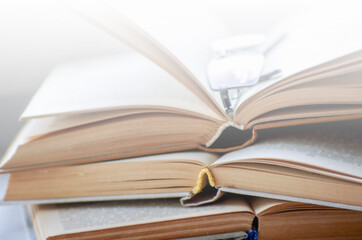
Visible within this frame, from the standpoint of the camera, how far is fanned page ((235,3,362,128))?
50 cm

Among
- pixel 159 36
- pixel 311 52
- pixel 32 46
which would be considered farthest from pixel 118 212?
pixel 32 46

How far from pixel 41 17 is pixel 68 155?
0.45 m

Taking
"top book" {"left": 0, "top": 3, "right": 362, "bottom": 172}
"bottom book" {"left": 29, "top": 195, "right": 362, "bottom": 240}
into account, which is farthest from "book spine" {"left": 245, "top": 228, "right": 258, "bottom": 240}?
"top book" {"left": 0, "top": 3, "right": 362, "bottom": 172}

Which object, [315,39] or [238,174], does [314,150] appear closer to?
[238,174]

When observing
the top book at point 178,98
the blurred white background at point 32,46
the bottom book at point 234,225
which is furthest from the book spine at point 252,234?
the blurred white background at point 32,46

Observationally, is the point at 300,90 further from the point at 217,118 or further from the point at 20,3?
the point at 20,3

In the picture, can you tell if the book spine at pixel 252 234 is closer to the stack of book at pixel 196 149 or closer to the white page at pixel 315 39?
the stack of book at pixel 196 149

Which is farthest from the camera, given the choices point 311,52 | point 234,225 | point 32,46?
point 32,46

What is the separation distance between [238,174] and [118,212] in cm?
16

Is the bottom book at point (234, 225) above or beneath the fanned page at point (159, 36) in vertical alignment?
beneath

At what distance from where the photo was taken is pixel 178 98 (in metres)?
0.60

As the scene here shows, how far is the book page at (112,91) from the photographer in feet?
Result: 1.90

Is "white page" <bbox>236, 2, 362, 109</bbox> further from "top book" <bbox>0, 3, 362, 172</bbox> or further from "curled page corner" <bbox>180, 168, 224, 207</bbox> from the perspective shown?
"curled page corner" <bbox>180, 168, 224, 207</bbox>

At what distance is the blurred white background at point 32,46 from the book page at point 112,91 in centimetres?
11
